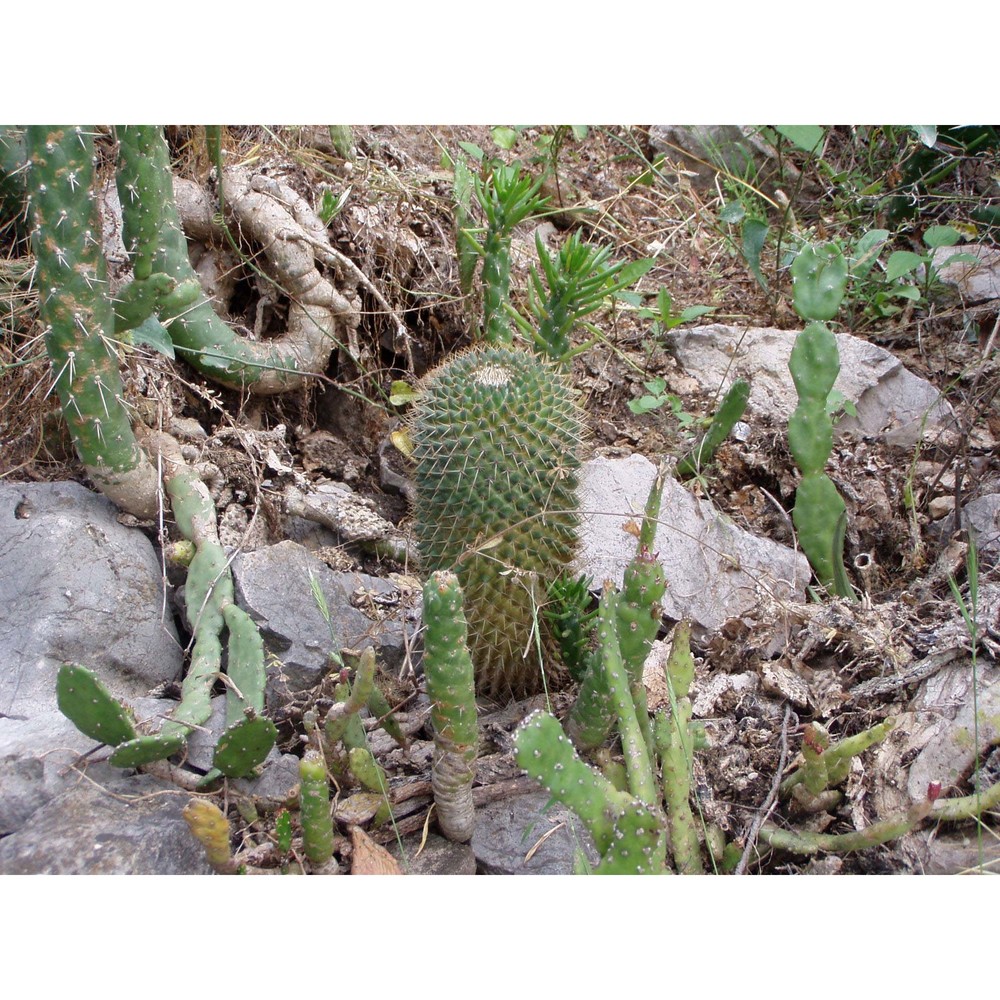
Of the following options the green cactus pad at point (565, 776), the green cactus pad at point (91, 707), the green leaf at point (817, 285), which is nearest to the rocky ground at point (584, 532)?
the green cactus pad at point (91, 707)

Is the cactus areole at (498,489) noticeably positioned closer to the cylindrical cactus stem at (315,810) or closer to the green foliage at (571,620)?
the green foliage at (571,620)

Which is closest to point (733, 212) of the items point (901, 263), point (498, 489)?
point (901, 263)

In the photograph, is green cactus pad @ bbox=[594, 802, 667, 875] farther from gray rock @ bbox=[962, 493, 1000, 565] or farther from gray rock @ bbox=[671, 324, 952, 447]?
gray rock @ bbox=[671, 324, 952, 447]

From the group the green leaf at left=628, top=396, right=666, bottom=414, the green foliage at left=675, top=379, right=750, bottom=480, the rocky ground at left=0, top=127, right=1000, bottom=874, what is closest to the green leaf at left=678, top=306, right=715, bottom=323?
the rocky ground at left=0, top=127, right=1000, bottom=874

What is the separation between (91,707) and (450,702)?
61cm

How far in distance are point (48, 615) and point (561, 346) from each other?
1.41 meters

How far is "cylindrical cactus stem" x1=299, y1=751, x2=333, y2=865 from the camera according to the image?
1450mm

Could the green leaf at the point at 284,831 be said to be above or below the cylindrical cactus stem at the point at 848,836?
below

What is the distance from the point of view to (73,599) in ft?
6.44

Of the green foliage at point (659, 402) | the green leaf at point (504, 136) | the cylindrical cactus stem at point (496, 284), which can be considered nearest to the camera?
the cylindrical cactus stem at point (496, 284)

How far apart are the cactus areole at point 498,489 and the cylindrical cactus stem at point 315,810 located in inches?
20.4

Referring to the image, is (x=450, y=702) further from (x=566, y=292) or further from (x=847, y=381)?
(x=847, y=381)

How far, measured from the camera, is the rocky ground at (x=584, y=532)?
5.62 feet

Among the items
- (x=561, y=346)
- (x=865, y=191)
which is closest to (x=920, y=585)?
(x=561, y=346)
